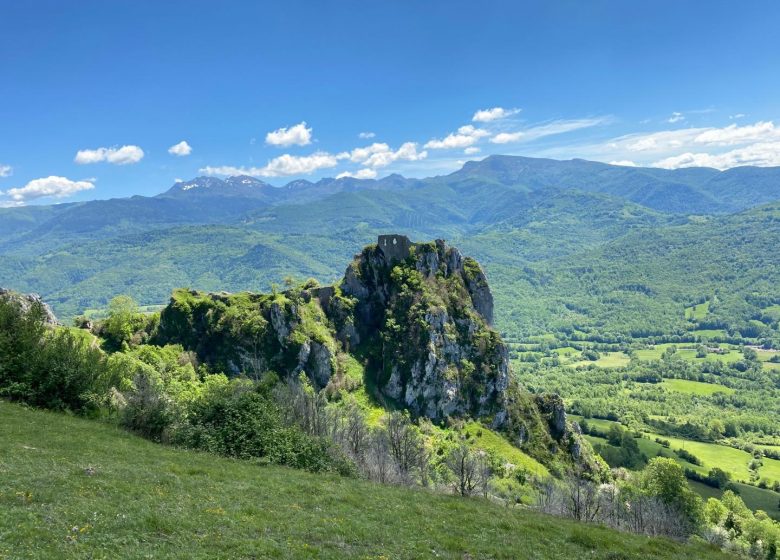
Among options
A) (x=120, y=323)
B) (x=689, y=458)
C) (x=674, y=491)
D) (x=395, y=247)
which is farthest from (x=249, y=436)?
(x=689, y=458)

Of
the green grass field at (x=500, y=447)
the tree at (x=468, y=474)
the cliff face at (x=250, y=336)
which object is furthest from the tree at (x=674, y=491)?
the cliff face at (x=250, y=336)

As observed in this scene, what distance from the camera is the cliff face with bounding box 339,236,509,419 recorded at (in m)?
136

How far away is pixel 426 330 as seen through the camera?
454 feet

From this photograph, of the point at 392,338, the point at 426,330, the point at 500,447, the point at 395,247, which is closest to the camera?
the point at 500,447

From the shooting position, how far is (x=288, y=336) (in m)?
126

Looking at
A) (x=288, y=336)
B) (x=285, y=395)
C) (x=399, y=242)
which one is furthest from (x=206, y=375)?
(x=399, y=242)

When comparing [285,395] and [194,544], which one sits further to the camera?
[285,395]

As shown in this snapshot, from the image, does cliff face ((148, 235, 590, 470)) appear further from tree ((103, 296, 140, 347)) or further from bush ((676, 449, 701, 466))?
bush ((676, 449, 701, 466))

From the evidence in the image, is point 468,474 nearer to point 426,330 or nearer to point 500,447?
point 500,447

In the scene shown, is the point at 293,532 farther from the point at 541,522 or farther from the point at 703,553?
the point at 703,553

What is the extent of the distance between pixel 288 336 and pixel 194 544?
100 m

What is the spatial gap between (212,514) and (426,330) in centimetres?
10890

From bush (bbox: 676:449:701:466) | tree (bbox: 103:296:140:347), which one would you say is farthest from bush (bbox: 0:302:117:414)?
bush (bbox: 676:449:701:466)

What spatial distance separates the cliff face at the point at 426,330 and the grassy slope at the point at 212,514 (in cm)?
8605
